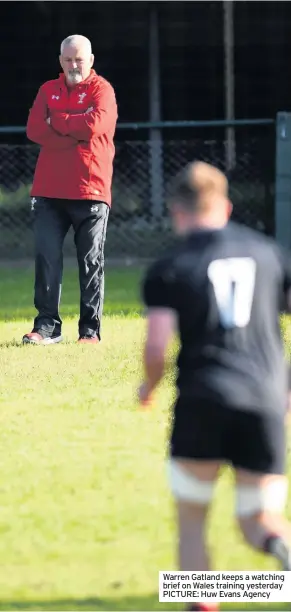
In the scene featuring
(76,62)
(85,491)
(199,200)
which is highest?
(76,62)

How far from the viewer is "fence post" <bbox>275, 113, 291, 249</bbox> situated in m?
14.5

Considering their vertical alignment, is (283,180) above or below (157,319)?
above

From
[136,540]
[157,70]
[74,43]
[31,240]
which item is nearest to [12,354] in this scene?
[74,43]

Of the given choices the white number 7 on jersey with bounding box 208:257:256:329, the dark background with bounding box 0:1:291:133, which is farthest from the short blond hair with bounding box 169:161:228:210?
the dark background with bounding box 0:1:291:133

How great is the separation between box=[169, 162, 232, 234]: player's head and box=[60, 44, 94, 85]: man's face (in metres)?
5.10

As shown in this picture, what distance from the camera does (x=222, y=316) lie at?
154 inches

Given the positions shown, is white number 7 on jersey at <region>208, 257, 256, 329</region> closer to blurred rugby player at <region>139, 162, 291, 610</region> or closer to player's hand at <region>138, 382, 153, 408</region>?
blurred rugby player at <region>139, 162, 291, 610</region>

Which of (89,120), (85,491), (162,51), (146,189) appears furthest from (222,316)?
(162,51)

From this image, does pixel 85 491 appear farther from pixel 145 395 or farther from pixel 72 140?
pixel 72 140

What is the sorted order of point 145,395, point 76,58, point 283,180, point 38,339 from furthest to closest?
point 283,180 → point 38,339 → point 76,58 → point 145,395

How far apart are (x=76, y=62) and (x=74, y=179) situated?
756mm

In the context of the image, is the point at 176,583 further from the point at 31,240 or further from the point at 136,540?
the point at 31,240

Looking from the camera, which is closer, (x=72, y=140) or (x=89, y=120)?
(x=89, y=120)

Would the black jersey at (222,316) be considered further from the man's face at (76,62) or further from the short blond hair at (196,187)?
the man's face at (76,62)
